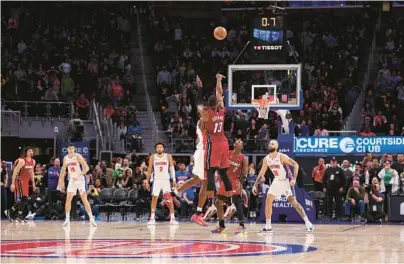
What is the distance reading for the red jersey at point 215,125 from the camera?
1694 cm

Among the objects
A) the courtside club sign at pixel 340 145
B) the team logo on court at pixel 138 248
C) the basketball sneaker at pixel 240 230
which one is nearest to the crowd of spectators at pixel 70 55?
the courtside club sign at pixel 340 145

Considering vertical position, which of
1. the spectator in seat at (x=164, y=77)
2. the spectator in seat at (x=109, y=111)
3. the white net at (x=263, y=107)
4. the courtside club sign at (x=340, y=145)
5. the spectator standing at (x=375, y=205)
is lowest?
the spectator standing at (x=375, y=205)

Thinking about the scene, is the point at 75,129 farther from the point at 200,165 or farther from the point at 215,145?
the point at 215,145

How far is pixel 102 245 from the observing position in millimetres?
14906

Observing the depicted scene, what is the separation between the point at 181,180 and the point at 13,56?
11.9 metres

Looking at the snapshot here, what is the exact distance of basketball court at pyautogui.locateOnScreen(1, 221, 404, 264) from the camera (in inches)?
504

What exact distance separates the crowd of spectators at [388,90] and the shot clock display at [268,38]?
17.9ft

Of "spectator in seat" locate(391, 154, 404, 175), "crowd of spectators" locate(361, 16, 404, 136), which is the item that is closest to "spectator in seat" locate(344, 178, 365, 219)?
"spectator in seat" locate(391, 154, 404, 175)

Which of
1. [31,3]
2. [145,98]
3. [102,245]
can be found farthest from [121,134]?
[102,245]

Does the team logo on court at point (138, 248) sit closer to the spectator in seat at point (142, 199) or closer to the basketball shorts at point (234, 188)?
the basketball shorts at point (234, 188)

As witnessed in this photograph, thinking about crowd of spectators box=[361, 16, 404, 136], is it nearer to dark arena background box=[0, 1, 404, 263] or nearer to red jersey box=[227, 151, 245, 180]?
dark arena background box=[0, 1, 404, 263]

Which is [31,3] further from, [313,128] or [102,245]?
[102,245]

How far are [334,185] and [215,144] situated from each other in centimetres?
881

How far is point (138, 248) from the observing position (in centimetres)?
1436
